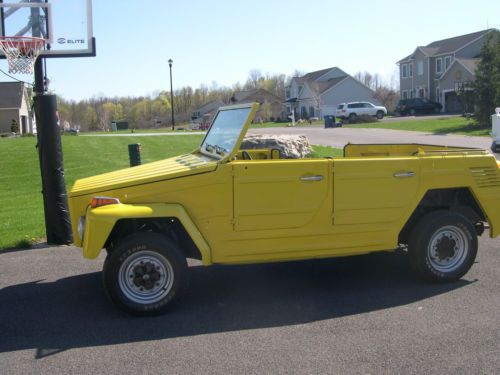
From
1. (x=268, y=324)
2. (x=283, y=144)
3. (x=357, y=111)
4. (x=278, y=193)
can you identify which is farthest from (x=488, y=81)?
(x=268, y=324)

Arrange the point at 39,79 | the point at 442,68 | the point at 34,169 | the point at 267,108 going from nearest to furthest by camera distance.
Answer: the point at 39,79 → the point at 34,169 → the point at 442,68 → the point at 267,108

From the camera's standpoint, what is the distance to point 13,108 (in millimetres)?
58750

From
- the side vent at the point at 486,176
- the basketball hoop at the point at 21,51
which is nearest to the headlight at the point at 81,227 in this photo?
the basketball hoop at the point at 21,51

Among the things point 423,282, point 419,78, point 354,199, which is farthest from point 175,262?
point 419,78

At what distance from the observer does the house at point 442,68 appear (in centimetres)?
5834

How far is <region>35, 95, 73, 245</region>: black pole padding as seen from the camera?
766 centimetres

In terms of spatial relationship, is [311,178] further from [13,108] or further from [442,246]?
[13,108]

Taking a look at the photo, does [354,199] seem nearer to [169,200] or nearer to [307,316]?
[307,316]

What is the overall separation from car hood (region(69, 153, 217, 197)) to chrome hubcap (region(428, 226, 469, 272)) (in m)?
2.40

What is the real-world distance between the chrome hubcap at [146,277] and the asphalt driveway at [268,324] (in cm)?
21

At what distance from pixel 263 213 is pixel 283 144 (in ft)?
33.9

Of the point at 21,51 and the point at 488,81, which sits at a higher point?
the point at 488,81

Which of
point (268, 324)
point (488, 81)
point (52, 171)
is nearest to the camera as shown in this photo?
point (268, 324)

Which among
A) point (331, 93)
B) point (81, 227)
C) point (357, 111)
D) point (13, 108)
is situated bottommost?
point (81, 227)
